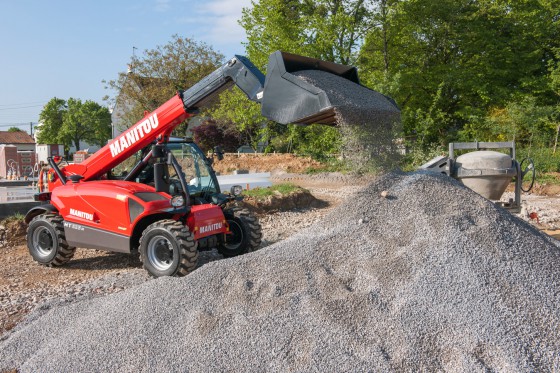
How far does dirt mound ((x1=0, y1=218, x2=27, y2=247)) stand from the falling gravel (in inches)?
168

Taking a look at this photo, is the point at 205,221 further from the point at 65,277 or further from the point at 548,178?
the point at 548,178

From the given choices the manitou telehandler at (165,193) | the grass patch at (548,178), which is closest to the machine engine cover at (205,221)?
the manitou telehandler at (165,193)

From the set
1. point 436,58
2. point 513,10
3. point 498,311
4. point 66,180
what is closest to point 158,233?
point 66,180

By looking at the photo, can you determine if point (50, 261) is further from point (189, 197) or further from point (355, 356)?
point (355, 356)

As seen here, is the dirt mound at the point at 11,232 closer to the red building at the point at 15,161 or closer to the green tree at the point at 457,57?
the red building at the point at 15,161

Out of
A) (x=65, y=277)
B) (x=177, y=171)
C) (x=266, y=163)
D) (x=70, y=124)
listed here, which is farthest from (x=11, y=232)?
(x=70, y=124)

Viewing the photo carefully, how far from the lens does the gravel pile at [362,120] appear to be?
15.2 ft

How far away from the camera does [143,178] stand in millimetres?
6484

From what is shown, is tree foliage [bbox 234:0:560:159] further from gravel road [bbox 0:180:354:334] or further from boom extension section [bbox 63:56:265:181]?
boom extension section [bbox 63:56:265:181]

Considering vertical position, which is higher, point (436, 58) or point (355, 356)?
point (436, 58)

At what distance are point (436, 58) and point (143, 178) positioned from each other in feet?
67.6

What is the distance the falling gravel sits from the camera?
11.4 ft

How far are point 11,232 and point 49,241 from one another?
2319 millimetres

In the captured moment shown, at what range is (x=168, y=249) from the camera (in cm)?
571
